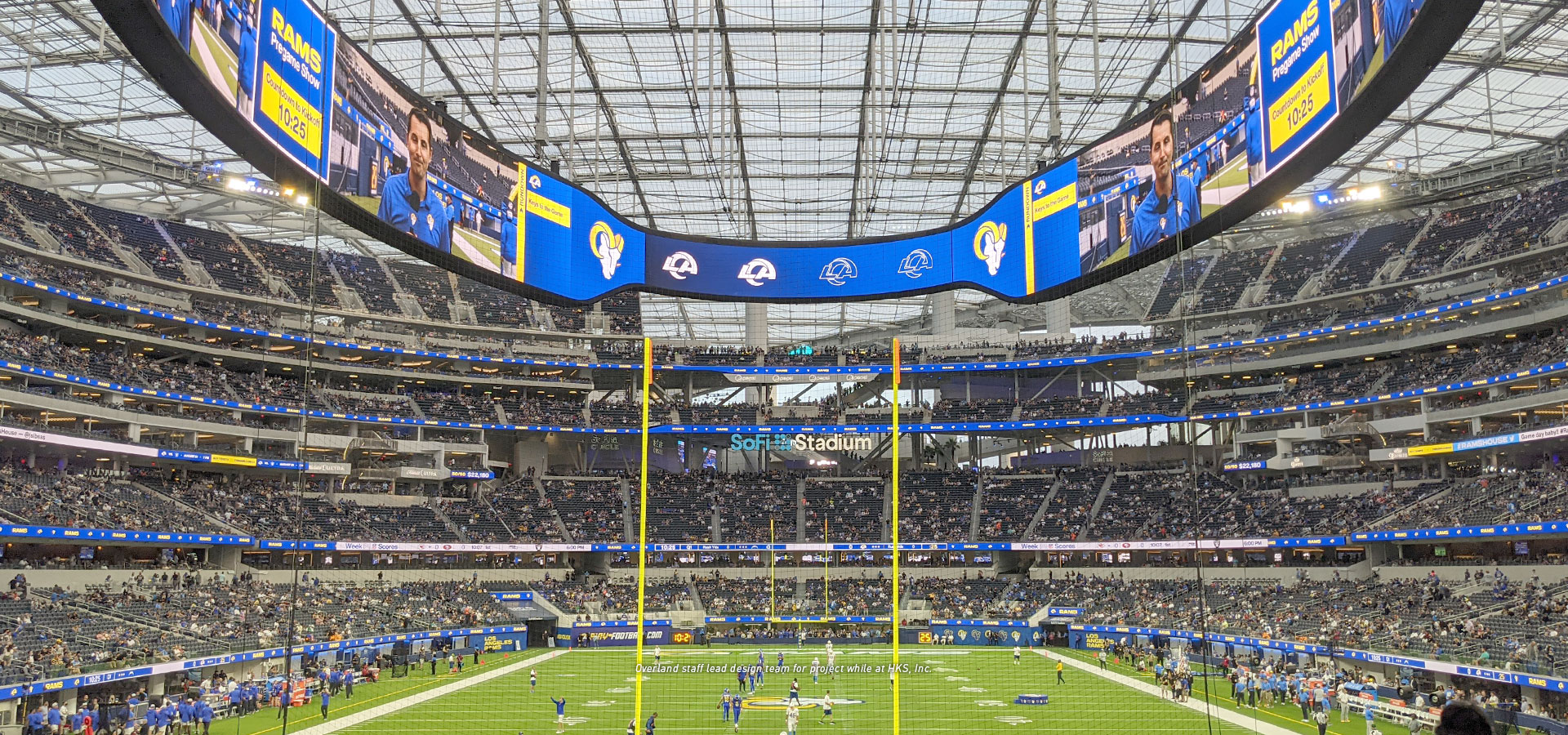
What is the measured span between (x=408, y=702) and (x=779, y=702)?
11713 mm

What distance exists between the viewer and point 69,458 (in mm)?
47188

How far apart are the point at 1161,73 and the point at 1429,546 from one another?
74.9ft

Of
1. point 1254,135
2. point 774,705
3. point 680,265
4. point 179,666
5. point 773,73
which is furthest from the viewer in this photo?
point 773,73

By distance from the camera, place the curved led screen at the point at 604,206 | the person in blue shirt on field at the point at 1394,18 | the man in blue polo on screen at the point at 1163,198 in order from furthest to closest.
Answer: the man in blue polo on screen at the point at 1163,198
the curved led screen at the point at 604,206
the person in blue shirt on field at the point at 1394,18

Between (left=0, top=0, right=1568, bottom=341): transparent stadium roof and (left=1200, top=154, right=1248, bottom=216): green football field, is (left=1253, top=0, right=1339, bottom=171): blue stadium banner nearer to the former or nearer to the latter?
(left=1200, top=154, right=1248, bottom=216): green football field

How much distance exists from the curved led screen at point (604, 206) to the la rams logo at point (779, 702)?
14058 millimetres

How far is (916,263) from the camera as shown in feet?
91.6

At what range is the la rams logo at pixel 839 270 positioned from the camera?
1185 inches

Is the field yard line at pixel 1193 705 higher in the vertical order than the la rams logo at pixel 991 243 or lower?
lower

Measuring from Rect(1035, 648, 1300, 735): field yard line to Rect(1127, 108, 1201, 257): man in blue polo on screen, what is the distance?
939 cm

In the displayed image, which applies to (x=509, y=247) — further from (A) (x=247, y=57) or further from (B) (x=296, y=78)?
(A) (x=247, y=57)

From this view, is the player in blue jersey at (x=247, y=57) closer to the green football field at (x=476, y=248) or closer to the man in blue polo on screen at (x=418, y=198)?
the man in blue polo on screen at (x=418, y=198)

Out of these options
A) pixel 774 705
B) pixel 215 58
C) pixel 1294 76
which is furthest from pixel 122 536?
pixel 1294 76

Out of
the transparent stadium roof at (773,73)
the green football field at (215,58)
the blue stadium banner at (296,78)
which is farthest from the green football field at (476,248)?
the transparent stadium roof at (773,73)
